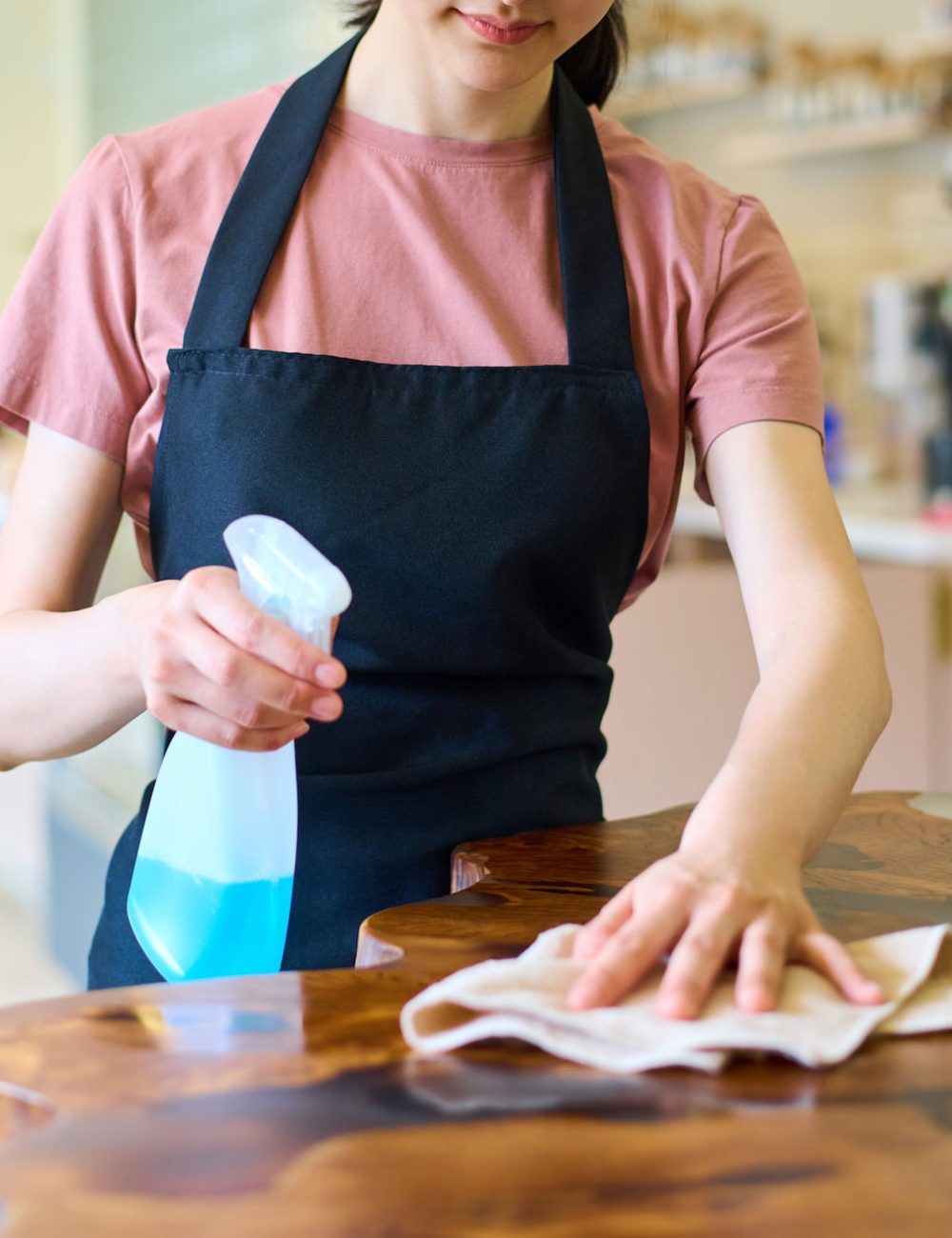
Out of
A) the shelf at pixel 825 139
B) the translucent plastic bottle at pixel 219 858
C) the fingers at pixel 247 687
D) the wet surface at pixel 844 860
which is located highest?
the shelf at pixel 825 139

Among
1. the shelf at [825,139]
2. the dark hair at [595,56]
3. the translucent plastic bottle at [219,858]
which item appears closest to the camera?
the translucent plastic bottle at [219,858]

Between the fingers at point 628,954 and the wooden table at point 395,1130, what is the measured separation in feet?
0.15

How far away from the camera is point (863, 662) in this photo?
3.64 feet

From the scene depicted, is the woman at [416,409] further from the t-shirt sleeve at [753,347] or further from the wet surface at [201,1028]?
the wet surface at [201,1028]

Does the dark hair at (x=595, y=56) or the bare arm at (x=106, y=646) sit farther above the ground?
the dark hair at (x=595, y=56)

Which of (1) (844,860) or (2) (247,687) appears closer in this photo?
(2) (247,687)

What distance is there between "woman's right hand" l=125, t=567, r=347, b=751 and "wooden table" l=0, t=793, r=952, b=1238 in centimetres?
15

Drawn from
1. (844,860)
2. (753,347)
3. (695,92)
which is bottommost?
(844,860)

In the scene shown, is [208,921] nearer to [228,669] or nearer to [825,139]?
[228,669]

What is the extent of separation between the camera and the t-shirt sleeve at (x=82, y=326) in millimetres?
1251

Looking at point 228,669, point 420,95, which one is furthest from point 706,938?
point 420,95

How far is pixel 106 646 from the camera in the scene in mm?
1011

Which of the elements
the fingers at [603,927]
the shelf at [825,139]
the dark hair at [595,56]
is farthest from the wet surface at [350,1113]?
the shelf at [825,139]

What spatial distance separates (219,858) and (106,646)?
0.53 ft
